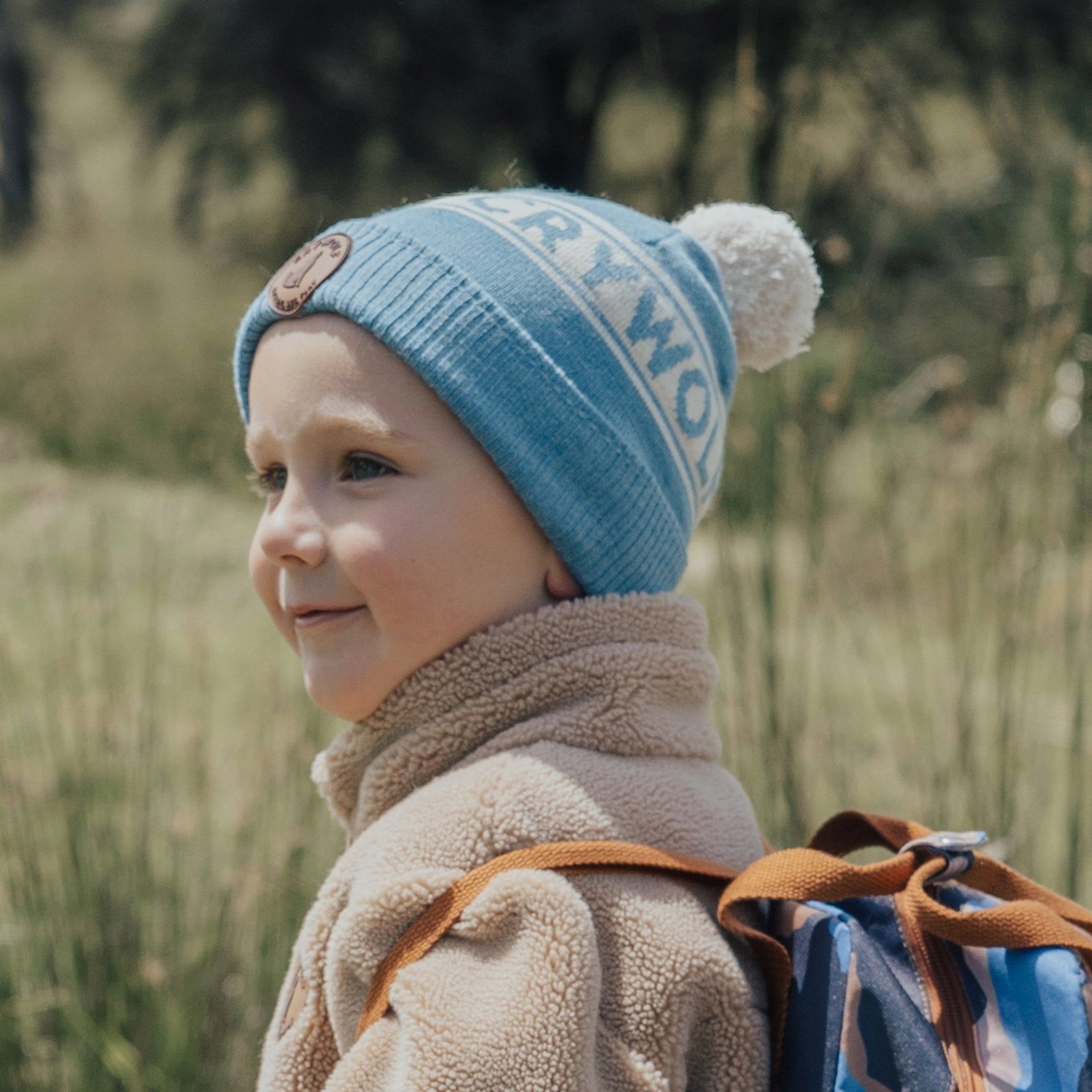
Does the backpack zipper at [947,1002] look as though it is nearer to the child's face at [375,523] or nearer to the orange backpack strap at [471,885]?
the orange backpack strap at [471,885]

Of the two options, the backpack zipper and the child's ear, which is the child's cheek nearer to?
the child's ear

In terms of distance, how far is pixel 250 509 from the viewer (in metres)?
4.87

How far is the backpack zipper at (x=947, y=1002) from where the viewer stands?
32.1 inches

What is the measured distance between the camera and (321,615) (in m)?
0.96

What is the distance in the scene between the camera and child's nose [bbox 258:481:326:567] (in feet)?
3.05

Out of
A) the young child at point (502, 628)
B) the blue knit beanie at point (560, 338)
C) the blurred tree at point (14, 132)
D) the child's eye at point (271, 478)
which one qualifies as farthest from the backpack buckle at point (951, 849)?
the blurred tree at point (14, 132)

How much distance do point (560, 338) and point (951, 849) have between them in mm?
472

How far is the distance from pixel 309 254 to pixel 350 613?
30cm

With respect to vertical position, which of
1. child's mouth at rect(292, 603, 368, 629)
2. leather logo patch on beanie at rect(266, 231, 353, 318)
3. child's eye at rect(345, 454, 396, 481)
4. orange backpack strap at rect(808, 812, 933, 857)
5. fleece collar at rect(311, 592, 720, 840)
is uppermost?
leather logo patch on beanie at rect(266, 231, 353, 318)

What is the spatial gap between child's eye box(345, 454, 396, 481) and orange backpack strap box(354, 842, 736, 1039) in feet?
0.97

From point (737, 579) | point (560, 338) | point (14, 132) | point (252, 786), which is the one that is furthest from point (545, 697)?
point (14, 132)

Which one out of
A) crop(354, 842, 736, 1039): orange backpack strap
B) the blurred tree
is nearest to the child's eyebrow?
crop(354, 842, 736, 1039): orange backpack strap

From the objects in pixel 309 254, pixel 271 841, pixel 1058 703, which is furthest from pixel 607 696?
pixel 1058 703

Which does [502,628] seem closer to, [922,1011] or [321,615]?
[321,615]
